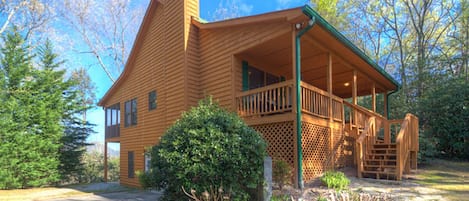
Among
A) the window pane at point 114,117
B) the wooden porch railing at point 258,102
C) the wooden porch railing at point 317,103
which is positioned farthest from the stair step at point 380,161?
the window pane at point 114,117

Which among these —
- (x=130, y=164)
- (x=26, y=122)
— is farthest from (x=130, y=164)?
(x=26, y=122)

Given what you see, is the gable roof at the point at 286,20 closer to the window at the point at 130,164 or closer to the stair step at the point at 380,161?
the stair step at the point at 380,161

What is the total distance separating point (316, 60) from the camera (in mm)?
10172

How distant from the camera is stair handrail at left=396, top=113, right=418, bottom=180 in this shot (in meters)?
7.80

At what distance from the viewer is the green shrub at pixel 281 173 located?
22.0ft

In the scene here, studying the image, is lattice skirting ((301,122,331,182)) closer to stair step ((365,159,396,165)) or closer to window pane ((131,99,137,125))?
stair step ((365,159,396,165))

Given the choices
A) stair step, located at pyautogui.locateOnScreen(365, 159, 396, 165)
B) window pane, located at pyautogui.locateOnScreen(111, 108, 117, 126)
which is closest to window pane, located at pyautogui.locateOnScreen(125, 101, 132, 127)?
window pane, located at pyautogui.locateOnScreen(111, 108, 117, 126)

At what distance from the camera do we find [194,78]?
10188 millimetres

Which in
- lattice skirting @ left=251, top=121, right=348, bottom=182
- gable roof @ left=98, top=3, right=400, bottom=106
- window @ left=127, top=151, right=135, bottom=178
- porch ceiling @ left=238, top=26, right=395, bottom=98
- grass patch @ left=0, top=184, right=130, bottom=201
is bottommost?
grass patch @ left=0, top=184, right=130, bottom=201

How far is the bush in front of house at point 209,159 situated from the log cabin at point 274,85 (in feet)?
5.20

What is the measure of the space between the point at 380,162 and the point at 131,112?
10776 millimetres

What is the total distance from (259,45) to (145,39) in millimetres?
6723

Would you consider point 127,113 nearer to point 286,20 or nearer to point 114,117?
point 114,117

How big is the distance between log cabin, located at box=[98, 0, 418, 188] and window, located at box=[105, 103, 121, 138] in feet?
6.92
